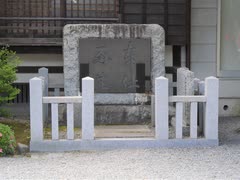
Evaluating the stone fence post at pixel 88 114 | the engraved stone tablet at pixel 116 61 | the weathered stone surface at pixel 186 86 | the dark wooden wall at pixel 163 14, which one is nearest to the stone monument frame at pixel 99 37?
the engraved stone tablet at pixel 116 61

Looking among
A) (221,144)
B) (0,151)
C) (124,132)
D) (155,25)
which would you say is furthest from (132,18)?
(0,151)

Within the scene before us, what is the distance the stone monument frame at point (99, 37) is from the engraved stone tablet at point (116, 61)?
6.5 inches

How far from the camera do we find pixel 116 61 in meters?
10.3

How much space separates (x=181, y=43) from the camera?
11.2 meters

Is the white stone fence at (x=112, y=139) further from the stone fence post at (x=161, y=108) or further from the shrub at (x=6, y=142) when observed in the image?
the shrub at (x=6, y=142)

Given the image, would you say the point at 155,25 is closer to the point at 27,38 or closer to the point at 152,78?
the point at 152,78

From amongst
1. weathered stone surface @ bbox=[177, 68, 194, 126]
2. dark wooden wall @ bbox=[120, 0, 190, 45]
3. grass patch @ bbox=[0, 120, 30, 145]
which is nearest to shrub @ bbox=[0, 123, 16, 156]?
grass patch @ bbox=[0, 120, 30, 145]

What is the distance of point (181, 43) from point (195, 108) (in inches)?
122

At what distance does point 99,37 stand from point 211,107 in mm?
2904

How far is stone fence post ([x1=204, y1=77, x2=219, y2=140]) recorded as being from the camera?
8.35 m

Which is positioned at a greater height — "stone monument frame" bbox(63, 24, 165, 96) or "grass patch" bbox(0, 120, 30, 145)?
"stone monument frame" bbox(63, 24, 165, 96)

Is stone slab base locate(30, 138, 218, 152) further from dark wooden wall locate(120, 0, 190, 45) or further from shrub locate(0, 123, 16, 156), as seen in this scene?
dark wooden wall locate(120, 0, 190, 45)

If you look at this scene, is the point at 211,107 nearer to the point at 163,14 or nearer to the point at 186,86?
the point at 186,86

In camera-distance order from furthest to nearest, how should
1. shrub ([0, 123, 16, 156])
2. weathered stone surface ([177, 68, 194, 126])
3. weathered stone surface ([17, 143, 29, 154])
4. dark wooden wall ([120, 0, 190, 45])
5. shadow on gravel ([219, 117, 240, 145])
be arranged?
dark wooden wall ([120, 0, 190, 45]) → shadow on gravel ([219, 117, 240, 145]) → weathered stone surface ([177, 68, 194, 126]) → weathered stone surface ([17, 143, 29, 154]) → shrub ([0, 123, 16, 156])
